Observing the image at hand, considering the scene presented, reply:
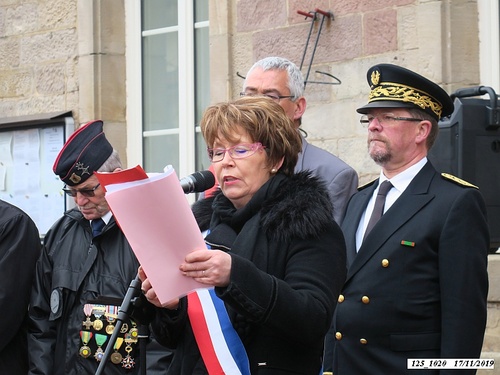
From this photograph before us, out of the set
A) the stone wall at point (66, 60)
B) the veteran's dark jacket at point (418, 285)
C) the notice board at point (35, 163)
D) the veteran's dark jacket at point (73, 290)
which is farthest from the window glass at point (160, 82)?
the veteran's dark jacket at point (418, 285)

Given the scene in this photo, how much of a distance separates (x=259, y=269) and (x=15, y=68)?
679cm

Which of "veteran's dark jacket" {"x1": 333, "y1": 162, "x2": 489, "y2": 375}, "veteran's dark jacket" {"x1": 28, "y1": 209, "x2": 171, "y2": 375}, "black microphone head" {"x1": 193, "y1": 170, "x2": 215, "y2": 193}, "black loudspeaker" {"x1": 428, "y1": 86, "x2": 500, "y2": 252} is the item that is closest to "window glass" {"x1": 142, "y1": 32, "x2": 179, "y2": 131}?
"veteran's dark jacket" {"x1": 28, "y1": 209, "x2": 171, "y2": 375}

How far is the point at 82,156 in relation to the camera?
4926 millimetres

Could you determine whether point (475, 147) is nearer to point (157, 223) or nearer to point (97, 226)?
point (97, 226)

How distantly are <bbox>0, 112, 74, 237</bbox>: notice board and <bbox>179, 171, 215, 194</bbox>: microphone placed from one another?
5.64 m

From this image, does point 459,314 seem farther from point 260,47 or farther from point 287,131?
point 260,47

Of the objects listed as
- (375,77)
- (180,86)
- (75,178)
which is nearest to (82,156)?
(75,178)

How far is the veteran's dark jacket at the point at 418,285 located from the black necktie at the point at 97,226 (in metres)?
1.27

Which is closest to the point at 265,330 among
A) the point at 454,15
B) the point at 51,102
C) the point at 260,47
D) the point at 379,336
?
the point at 379,336

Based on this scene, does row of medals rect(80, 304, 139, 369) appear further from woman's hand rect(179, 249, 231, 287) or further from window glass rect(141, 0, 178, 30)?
window glass rect(141, 0, 178, 30)

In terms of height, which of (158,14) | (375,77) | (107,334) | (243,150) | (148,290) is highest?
(158,14)

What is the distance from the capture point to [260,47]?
Result: 7730mm

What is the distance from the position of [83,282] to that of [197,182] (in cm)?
141

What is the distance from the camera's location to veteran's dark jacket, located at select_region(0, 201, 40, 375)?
16.0 ft
